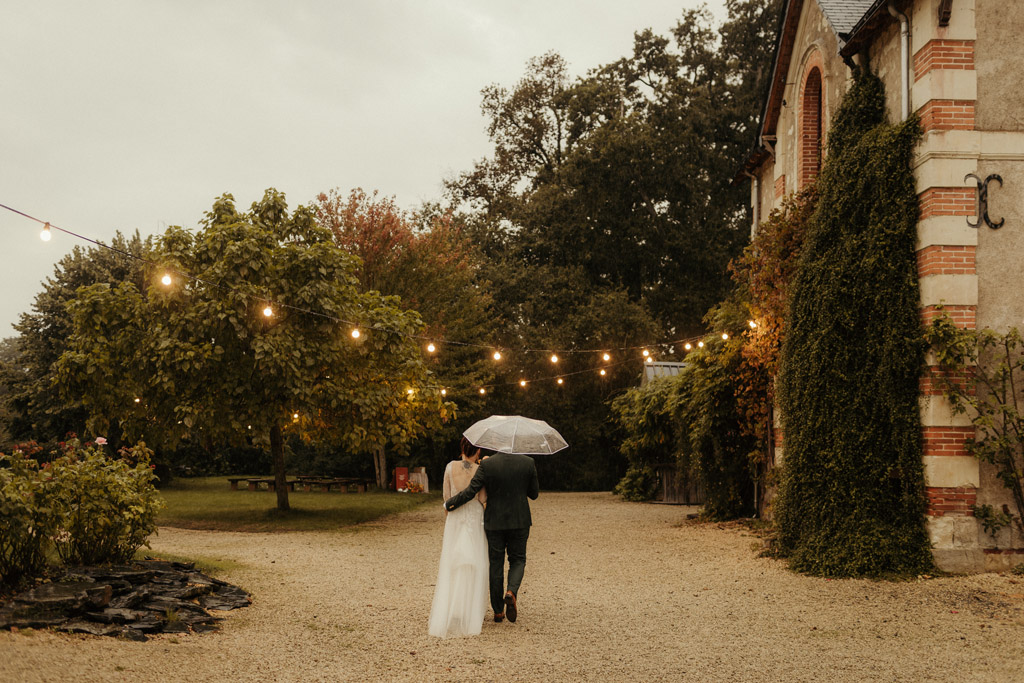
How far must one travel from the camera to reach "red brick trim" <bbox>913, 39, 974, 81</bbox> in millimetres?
10102

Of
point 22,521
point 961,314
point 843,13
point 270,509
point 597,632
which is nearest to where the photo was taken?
point 22,521

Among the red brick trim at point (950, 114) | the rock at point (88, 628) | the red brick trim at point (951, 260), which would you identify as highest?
the red brick trim at point (950, 114)

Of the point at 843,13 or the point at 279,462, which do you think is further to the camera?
the point at 279,462

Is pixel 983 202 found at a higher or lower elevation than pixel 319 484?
higher

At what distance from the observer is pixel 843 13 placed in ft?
42.0

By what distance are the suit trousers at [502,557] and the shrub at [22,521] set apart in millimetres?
4152

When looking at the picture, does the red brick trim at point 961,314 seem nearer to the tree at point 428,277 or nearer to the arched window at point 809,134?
the arched window at point 809,134

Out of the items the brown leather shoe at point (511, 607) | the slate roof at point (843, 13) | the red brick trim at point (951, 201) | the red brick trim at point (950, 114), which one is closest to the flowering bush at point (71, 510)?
the brown leather shoe at point (511, 607)

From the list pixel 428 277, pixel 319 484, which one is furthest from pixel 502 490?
pixel 319 484

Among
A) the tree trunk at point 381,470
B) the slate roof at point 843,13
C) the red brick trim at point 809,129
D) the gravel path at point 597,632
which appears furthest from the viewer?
the tree trunk at point 381,470

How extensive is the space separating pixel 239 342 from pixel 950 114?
41.7 feet

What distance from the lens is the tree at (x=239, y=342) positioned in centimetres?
1623

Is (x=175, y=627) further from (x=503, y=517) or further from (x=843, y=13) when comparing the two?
(x=843, y=13)

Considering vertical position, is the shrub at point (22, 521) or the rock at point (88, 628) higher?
the shrub at point (22, 521)
